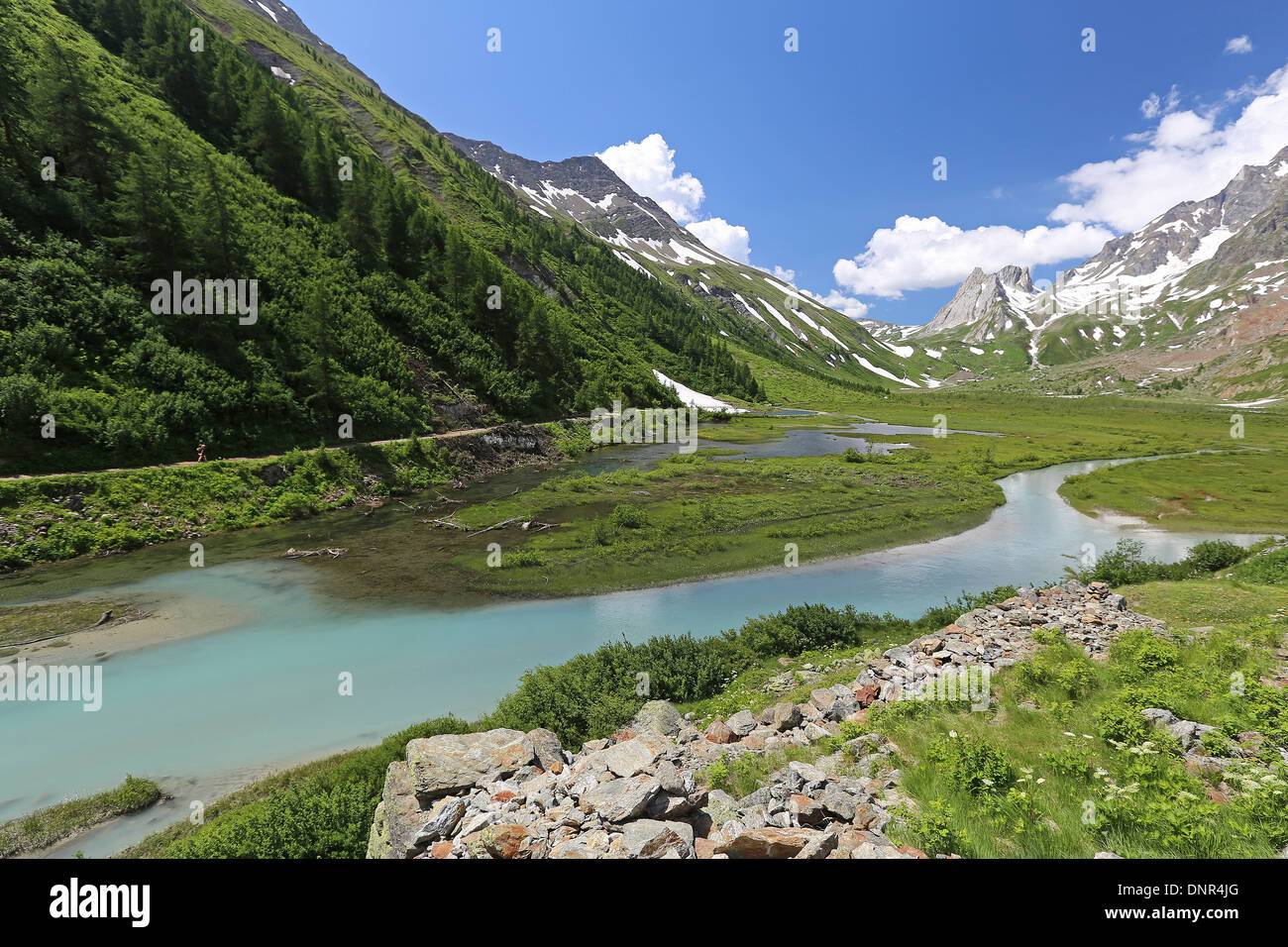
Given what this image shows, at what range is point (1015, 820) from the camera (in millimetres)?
6844

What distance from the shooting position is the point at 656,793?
7277 millimetres

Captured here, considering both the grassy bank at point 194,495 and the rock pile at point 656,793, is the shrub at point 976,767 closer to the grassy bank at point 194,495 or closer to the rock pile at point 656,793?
the rock pile at point 656,793

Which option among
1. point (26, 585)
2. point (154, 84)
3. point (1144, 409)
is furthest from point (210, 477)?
point (1144, 409)

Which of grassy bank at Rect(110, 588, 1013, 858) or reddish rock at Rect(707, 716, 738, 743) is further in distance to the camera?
reddish rock at Rect(707, 716, 738, 743)

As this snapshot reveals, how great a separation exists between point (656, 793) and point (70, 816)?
13.9 meters

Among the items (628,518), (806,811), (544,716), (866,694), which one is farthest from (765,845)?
(628,518)

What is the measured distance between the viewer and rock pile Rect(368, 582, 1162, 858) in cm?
638

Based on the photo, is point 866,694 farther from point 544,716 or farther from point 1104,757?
point 544,716

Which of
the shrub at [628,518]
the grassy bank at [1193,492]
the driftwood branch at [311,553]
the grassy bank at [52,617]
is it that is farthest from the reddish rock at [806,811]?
the grassy bank at [1193,492]

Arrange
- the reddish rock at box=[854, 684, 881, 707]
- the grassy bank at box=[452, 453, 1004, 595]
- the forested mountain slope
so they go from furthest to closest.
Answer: the forested mountain slope < the grassy bank at box=[452, 453, 1004, 595] < the reddish rock at box=[854, 684, 881, 707]

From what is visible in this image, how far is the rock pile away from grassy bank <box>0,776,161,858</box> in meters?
7.02

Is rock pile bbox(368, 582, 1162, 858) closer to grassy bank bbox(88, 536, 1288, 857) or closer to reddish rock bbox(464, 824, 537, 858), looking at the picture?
reddish rock bbox(464, 824, 537, 858)

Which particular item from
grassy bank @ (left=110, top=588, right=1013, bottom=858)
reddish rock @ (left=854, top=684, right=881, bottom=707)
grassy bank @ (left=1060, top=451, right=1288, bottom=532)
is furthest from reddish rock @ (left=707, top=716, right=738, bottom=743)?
grassy bank @ (left=1060, top=451, right=1288, bottom=532)

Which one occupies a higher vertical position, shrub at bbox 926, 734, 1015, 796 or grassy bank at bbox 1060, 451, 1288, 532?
grassy bank at bbox 1060, 451, 1288, 532
